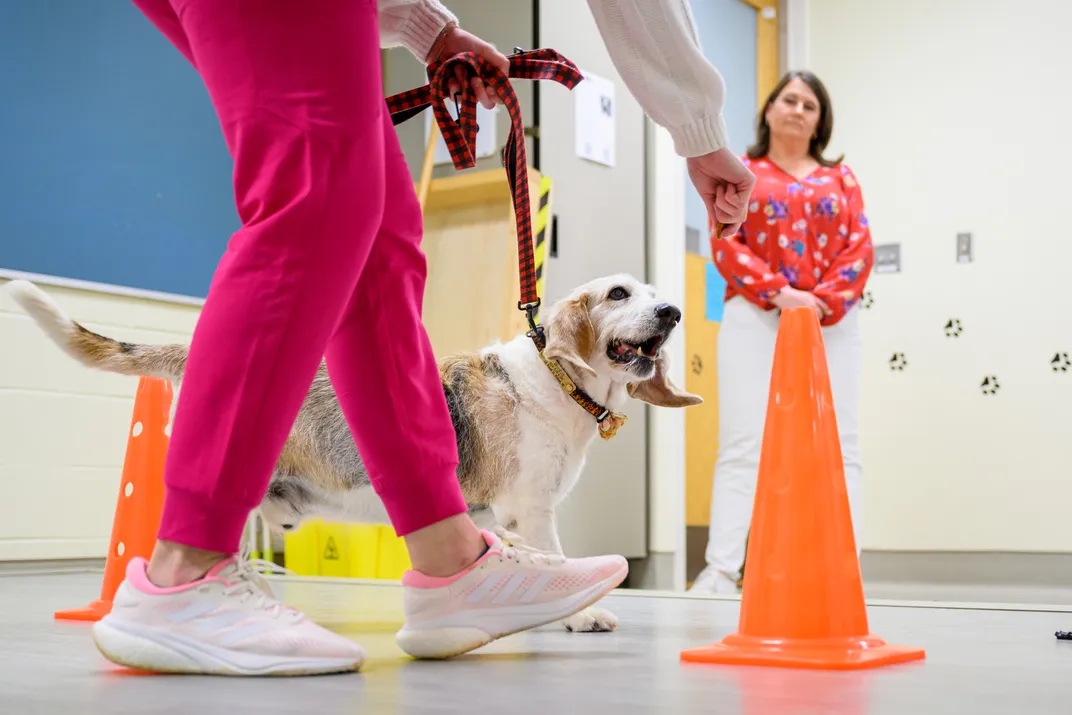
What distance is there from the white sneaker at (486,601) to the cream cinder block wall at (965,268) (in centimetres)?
488

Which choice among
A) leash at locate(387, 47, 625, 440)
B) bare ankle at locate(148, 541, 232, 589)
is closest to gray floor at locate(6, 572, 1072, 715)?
bare ankle at locate(148, 541, 232, 589)

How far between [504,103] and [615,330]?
3.68ft

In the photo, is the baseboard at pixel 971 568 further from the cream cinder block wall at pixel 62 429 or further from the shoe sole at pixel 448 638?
the shoe sole at pixel 448 638

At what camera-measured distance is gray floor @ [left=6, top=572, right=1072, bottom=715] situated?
1.20m

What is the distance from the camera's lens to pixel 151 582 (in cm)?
138

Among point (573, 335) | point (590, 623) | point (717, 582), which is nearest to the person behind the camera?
point (590, 623)

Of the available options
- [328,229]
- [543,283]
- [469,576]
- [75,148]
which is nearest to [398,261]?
[328,229]

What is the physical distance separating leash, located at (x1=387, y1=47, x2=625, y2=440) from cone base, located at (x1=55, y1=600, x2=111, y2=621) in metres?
1.16

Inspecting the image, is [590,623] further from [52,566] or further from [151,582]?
[52,566]

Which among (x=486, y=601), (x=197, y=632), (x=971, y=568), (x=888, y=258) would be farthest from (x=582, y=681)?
(x=888, y=258)

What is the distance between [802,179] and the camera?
4.34 meters

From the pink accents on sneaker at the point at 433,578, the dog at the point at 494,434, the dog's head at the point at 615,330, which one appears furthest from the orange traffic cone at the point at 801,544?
the dog's head at the point at 615,330

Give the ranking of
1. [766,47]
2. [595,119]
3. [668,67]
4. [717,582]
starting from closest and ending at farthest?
[668,67], [717,582], [595,119], [766,47]

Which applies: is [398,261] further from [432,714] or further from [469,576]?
[432,714]
